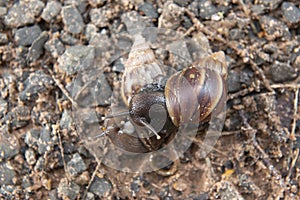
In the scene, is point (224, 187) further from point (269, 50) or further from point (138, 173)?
point (269, 50)

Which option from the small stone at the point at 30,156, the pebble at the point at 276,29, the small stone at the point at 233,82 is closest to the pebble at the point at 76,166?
the small stone at the point at 30,156

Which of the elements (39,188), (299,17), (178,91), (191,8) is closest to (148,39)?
(191,8)

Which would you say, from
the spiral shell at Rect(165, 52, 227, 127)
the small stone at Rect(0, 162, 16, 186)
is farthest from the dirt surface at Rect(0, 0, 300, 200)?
the spiral shell at Rect(165, 52, 227, 127)

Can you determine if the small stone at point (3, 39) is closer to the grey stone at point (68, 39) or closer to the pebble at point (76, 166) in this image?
the grey stone at point (68, 39)

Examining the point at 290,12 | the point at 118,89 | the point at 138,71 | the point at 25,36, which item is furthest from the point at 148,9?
the point at 290,12

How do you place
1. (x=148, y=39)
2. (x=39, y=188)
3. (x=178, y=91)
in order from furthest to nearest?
(x=148, y=39), (x=39, y=188), (x=178, y=91)

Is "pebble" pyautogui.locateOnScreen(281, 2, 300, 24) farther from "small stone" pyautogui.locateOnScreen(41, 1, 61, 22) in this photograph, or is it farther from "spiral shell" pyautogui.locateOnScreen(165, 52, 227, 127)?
"small stone" pyautogui.locateOnScreen(41, 1, 61, 22)
